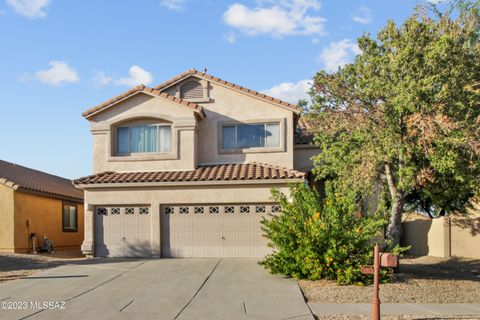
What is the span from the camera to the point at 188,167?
20.2 m

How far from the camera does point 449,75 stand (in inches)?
533

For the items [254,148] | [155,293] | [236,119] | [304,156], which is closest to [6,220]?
[236,119]

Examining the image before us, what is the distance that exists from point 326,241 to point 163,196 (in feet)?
25.8

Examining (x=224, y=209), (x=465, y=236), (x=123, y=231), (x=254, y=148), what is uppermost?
(x=254, y=148)

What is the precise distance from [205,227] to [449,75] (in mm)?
10278

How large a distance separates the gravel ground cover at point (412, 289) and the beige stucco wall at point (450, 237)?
148 inches

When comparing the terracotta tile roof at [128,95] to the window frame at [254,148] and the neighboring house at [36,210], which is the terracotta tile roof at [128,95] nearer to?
the window frame at [254,148]

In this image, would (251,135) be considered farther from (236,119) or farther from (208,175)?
(208,175)

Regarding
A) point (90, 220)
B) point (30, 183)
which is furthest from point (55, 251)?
point (90, 220)

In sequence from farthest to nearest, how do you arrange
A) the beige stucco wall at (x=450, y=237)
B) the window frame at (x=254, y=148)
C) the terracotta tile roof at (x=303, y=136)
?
the terracotta tile roof at (x=303, y=136) → the window frame at (x=254, y=148) → the beige stucco wall at (x=450, y=237)

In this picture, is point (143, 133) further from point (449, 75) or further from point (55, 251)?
point (449, 75)

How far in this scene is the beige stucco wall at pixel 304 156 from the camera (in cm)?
2161

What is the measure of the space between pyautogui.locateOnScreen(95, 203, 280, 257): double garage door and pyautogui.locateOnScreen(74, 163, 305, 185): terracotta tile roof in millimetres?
1147

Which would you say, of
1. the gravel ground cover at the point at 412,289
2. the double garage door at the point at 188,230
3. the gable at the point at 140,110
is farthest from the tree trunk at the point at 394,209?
the gable at the point at 140,110
